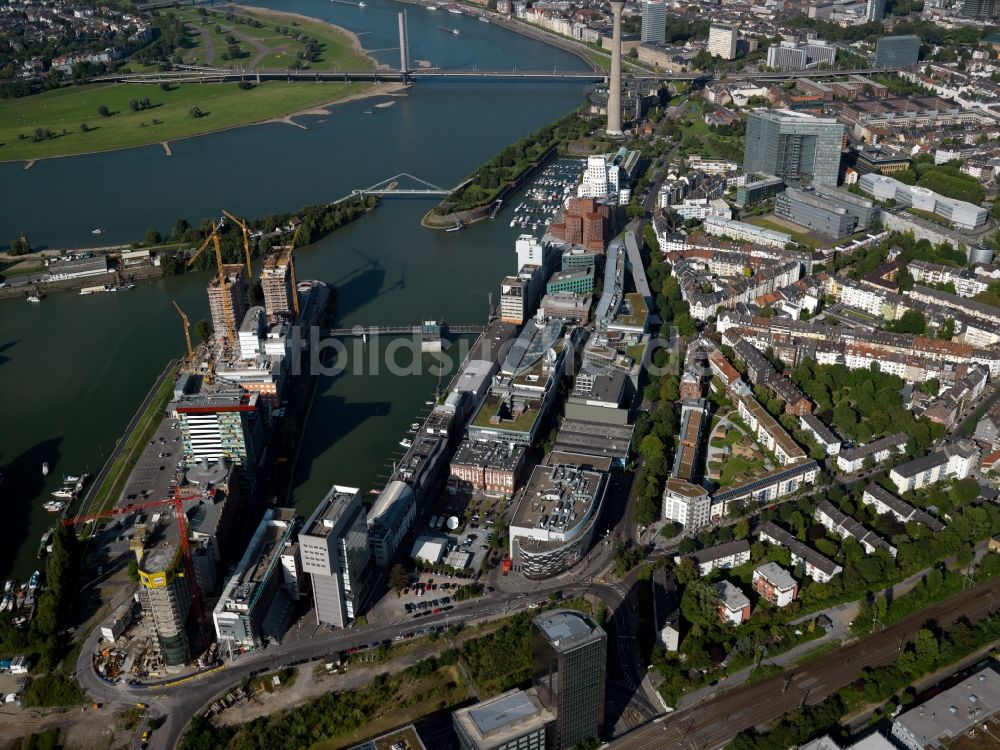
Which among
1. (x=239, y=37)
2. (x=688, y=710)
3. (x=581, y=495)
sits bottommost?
(x=688, y=710)

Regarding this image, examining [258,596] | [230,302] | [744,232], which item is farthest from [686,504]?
[744,232]

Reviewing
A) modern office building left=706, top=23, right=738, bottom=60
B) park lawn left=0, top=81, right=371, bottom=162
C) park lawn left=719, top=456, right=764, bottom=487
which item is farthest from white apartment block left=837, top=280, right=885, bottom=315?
park lawn left=0, top=81, right=371, bottom=162

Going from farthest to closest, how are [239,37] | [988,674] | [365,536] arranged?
1. [239,37]
2. [365,536]
3. [988,674]

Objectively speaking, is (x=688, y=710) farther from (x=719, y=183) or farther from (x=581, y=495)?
(x=719, y=183)

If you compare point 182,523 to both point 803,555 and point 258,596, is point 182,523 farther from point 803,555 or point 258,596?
point 803,555

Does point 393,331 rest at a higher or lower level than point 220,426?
lower

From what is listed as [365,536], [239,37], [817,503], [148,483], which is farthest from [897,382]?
[239,37]
